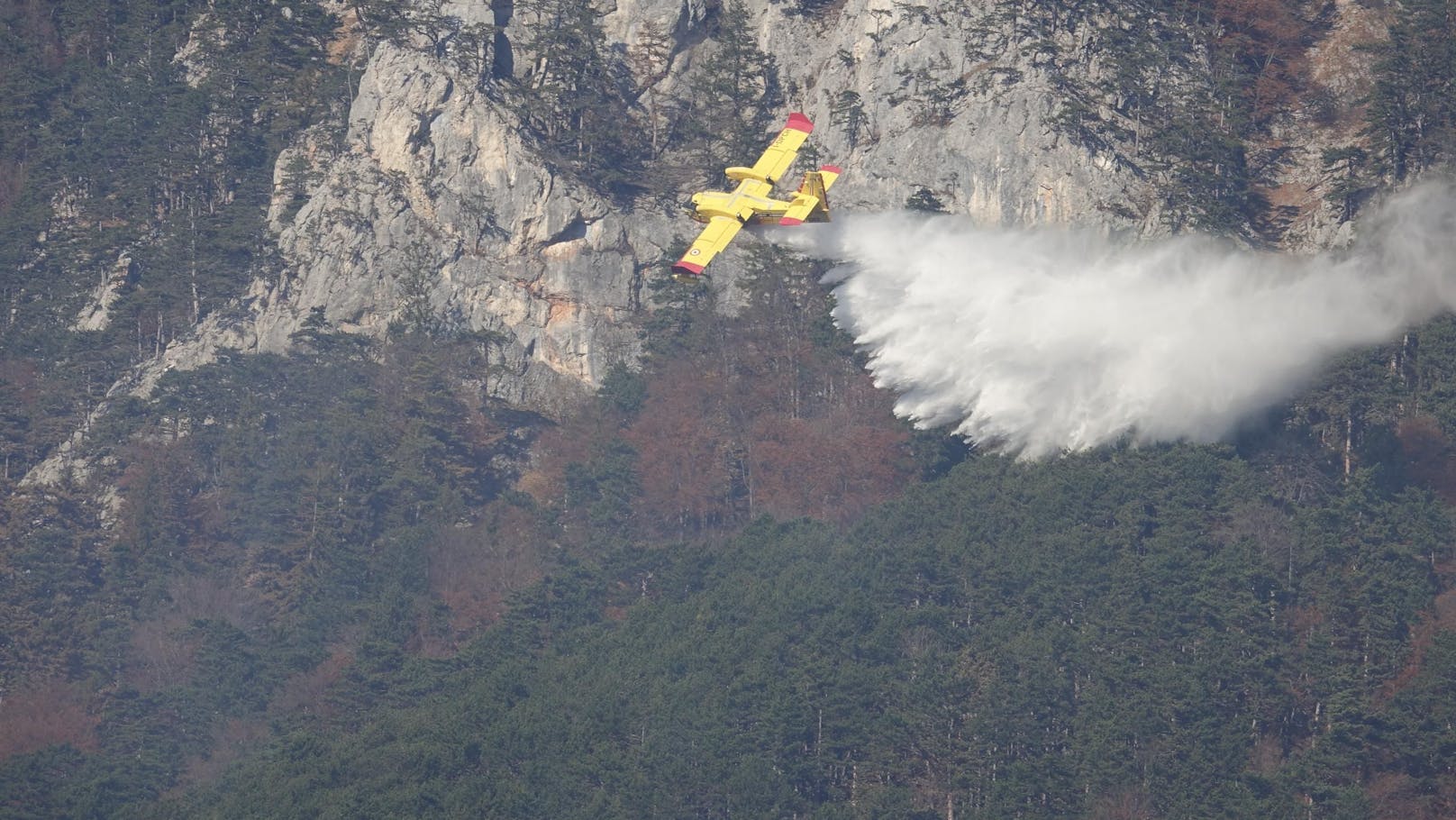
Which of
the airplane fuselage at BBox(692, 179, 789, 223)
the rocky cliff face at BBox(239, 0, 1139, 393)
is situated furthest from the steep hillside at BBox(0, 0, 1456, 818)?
the airplane fuselage at BBox(692, 179, 789, 223)

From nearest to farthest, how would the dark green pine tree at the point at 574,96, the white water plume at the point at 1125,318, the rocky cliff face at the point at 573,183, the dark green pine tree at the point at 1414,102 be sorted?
the white water plume at the point at 1125,318, the dark green pine tree at the point at 1414,102, the rocky cliff face at the point at 573,183, the dark green pine tree at the point at 574,96

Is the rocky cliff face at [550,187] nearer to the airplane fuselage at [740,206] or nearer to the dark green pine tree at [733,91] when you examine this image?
the dark green pine tree at [733,91]

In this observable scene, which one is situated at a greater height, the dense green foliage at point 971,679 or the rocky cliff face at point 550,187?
the rocky cliff face at point 550,187

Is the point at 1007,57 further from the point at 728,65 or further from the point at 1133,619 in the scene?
the point at 1133,619

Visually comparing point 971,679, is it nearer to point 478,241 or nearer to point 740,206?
point 740,206

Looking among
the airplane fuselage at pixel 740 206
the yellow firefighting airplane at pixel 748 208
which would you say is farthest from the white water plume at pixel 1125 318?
the airplane fuselage at pixel 740 206

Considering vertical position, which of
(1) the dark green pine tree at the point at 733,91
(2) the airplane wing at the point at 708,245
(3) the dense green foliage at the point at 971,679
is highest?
(1) the dark green pine tree at the point at 733,91

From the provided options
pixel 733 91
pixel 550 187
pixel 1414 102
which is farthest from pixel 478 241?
pixel 1414 102

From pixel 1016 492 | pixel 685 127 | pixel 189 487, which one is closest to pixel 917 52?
pixel 685 127
